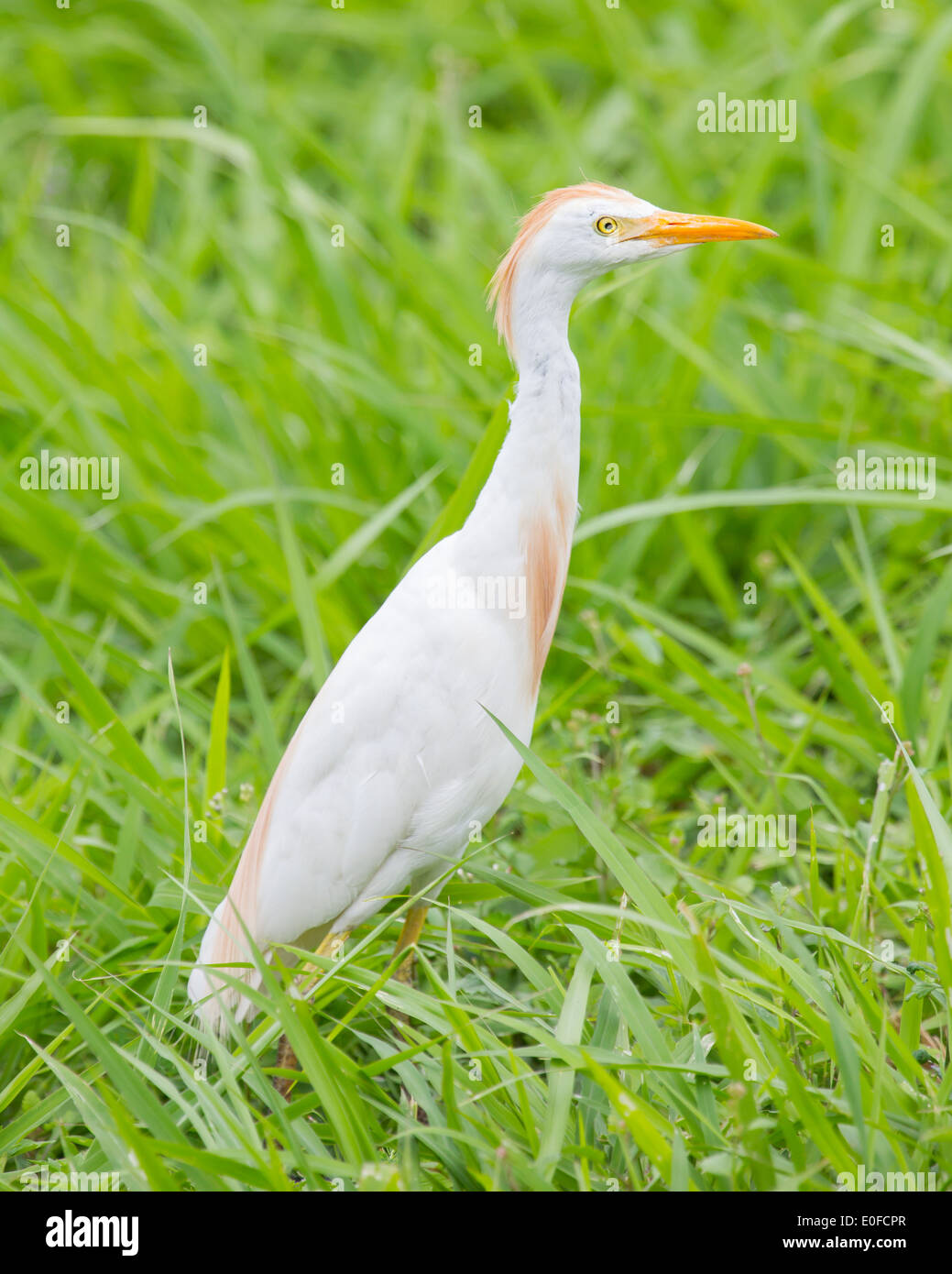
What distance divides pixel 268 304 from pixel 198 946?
7.97 ft

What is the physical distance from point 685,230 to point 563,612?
1350 millimetres

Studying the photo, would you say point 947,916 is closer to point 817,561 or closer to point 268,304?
point 817,561

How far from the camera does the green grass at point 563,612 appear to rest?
1.81 m

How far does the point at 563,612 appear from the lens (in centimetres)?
326

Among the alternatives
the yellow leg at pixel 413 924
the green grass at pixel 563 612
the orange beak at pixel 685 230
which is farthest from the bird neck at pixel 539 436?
the yellow leg at pixel 413 924

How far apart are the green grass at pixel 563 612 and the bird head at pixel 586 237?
1.91 ft

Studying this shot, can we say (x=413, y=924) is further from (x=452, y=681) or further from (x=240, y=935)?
(x=452, y=681)

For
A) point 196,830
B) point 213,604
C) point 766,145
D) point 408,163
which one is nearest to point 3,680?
point 213,604

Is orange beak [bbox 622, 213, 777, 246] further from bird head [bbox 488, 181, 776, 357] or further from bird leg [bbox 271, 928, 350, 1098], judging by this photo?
bird leg [bbox 271, 928, 350, 1098]

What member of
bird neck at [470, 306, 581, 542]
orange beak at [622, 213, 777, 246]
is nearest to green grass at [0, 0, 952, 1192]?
bird neck at [470, 306, 581, 542]

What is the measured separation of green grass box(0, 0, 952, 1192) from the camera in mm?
1806

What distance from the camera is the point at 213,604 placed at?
3242mm

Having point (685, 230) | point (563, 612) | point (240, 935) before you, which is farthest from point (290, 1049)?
point (685, 230)

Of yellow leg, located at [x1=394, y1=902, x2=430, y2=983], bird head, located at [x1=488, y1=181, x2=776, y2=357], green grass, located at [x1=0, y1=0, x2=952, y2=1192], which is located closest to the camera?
green grass, located at [x1=0, y1=0, x2=952, y2=1192]
